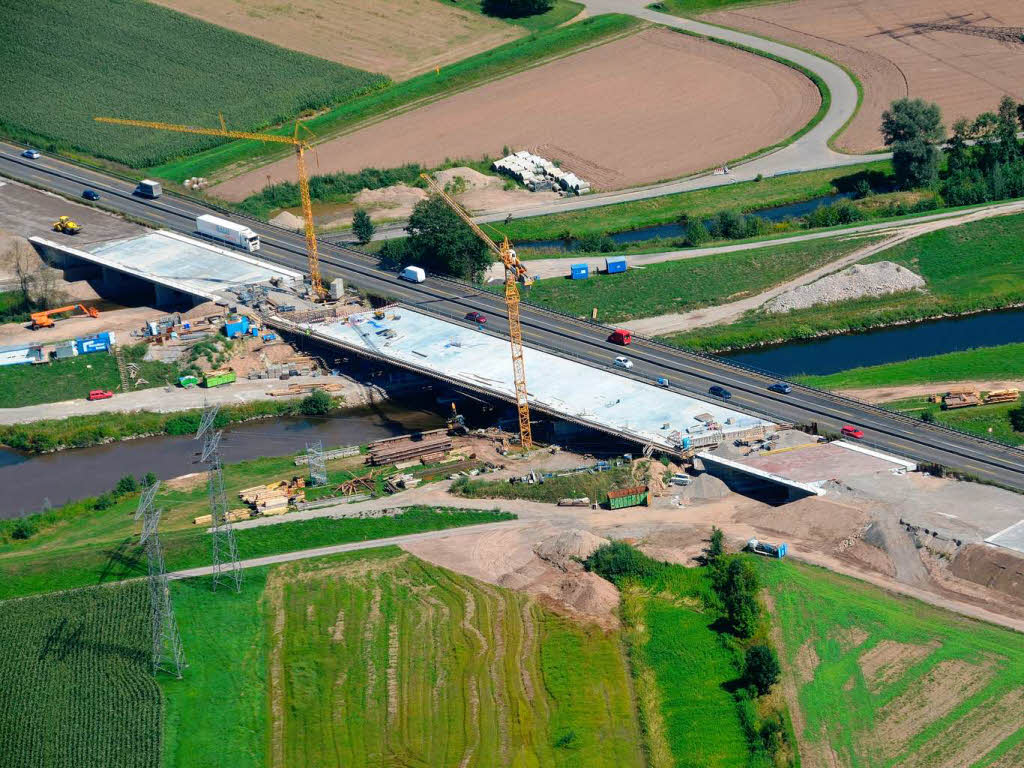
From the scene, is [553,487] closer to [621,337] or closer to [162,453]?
[621,337]

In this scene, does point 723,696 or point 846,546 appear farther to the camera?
point 846,546

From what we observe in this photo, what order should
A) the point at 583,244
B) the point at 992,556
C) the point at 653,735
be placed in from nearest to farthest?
1. the point at 653,735
2. the point at 992,556
3. the point at 583,244

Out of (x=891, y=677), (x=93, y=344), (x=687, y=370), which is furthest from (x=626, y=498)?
(x=93, y=344)

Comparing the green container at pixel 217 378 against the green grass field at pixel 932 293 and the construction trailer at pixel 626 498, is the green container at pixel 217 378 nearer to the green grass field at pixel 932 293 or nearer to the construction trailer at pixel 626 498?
the green grass field at pixel 932 293

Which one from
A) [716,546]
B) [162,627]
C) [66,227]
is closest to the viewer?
[162,627]

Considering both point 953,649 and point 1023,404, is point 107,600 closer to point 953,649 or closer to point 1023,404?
point 953,649

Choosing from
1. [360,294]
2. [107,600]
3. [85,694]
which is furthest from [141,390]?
[85,694]

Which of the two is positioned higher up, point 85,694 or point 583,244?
point 583,244
